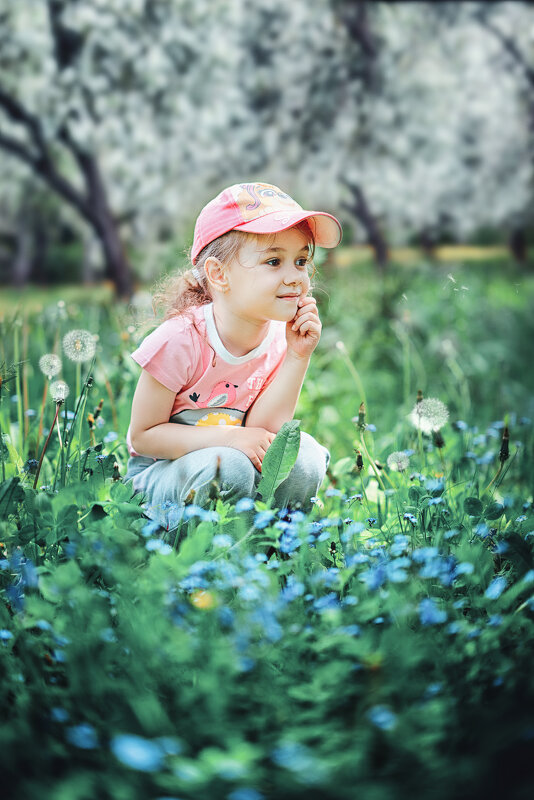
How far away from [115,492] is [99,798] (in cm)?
72

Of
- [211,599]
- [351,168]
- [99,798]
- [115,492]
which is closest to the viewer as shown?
[99,798]

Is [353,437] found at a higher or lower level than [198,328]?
lower

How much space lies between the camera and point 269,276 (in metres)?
1.71

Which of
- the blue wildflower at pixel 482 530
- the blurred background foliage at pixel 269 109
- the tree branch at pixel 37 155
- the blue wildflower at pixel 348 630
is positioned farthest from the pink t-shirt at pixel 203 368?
the tree branch at pixel 37 155

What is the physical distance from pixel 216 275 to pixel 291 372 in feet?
0.94

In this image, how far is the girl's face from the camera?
1.71 m

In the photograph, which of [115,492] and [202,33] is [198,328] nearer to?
[115,492]

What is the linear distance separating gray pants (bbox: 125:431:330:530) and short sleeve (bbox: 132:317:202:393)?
177 millimetres

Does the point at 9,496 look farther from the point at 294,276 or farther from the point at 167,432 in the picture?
Result: the point at 294,276

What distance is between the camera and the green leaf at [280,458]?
1655 millimetres

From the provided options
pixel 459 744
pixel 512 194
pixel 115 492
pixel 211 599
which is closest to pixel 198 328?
pixel 115 492

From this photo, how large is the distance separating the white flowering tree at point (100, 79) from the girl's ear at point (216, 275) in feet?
15.9

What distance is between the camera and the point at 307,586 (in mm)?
1417

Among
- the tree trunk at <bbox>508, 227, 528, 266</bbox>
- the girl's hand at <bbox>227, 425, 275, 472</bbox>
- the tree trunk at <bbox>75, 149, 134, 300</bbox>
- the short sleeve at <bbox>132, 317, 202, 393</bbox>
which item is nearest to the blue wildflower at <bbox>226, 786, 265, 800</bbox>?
the girl's hand at <bbox>227, 425, 275, 472</bbox>
